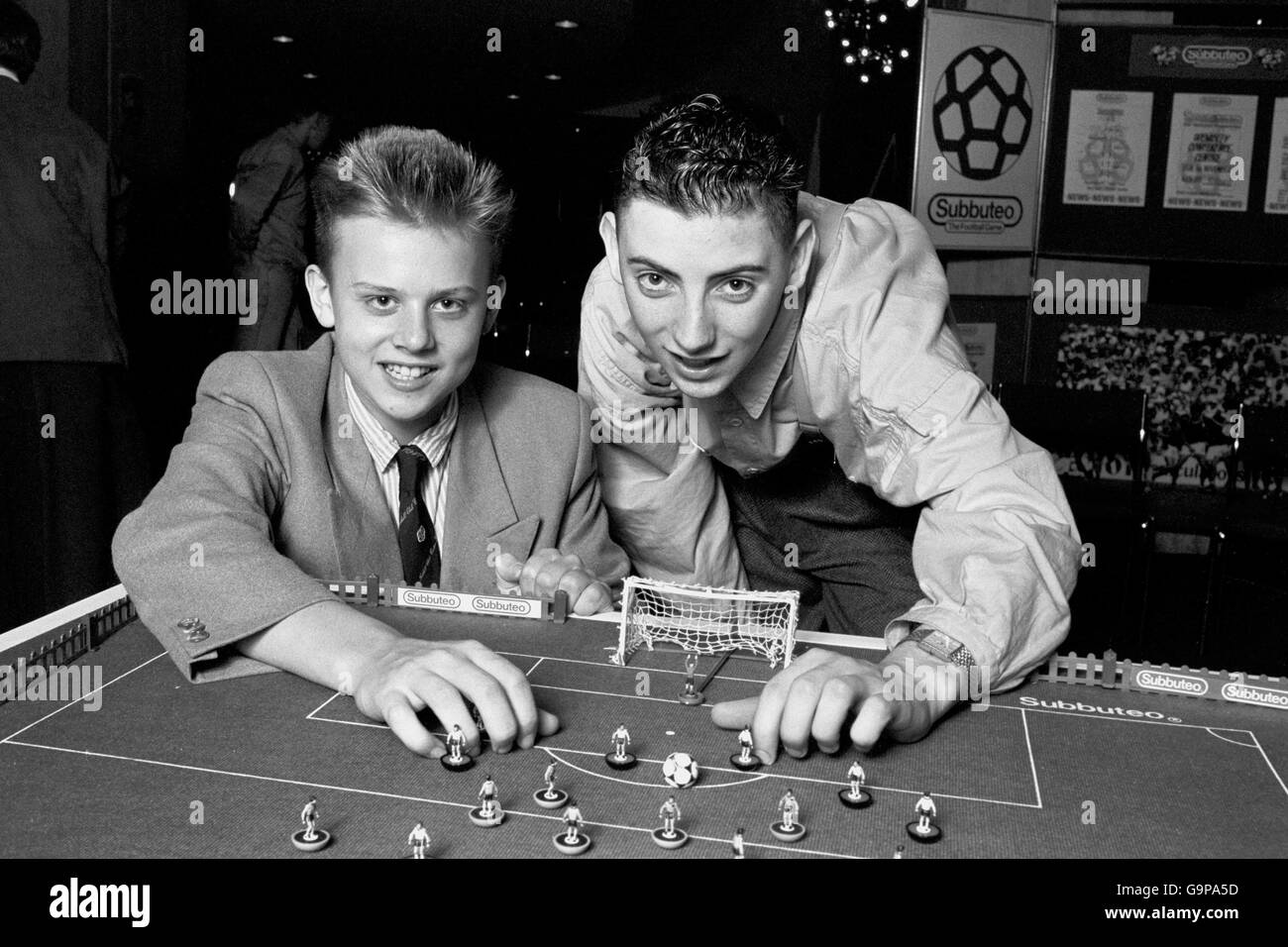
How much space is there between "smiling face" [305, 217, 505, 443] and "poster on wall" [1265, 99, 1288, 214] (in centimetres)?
392

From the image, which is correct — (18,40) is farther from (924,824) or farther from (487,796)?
(924,824)

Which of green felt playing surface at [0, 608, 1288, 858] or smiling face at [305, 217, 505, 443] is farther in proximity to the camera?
smiling face at [305, 217, 505, 443]

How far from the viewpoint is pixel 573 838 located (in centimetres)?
102

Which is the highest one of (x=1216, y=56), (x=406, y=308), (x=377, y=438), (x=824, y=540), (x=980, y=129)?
(x=1216, y=56)

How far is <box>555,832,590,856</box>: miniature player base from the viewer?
1.01 meters

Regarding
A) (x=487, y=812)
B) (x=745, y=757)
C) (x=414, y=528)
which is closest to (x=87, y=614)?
(x=414, y=528)

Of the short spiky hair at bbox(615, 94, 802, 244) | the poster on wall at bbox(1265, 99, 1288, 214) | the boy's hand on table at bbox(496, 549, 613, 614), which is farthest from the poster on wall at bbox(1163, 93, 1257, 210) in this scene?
the boy's hand on table at bbox(496, 549, 613, 614)

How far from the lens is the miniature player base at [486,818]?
41.3 inches

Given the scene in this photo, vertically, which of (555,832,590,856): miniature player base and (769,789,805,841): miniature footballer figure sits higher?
(769,789,805,841): miniature footballer figure

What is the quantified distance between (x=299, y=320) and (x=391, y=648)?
3195 millimetres

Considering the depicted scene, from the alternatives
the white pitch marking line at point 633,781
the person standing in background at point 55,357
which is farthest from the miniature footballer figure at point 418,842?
the person standing in background at point 55,357

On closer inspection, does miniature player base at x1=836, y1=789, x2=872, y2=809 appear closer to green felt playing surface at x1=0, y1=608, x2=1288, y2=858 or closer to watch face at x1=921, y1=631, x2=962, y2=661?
green felt playing surface at x1=0, y1=608, x2=1288, y2=858

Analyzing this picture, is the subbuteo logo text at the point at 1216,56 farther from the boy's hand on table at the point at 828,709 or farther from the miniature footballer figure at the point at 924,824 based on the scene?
the miniature footballer figure at the point at 924,824

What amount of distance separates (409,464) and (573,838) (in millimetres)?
1073
